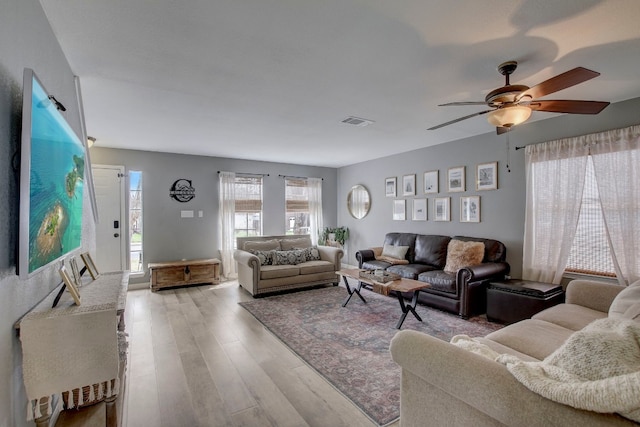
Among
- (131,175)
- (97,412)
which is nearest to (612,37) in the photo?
(97,412)

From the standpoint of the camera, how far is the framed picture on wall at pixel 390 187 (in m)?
5.96

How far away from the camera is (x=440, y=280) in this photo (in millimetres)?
3928

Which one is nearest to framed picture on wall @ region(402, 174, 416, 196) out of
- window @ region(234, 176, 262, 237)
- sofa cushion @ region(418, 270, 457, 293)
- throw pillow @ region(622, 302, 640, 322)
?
sofa cushion @ region(418, 270, 457, 293)

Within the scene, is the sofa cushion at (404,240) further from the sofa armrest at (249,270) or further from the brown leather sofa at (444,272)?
the sofa armrest at (249,270)

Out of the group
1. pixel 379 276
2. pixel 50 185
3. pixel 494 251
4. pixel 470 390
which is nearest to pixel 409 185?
pixel 494 251

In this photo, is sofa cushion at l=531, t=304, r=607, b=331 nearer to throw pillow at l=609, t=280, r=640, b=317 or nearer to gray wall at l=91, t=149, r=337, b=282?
throw pillow at l=609, t=280, r=640, b=317

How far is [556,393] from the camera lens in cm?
99

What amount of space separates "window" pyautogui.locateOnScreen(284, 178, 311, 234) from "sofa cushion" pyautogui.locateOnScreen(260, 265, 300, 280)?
81.6 inches

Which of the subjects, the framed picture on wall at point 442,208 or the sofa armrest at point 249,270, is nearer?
the sofa armrest at point 249,270

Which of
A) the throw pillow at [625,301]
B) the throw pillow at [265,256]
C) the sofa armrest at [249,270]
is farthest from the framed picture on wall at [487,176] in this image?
the sofa armrest at [249,270]

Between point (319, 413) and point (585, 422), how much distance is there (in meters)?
1.48

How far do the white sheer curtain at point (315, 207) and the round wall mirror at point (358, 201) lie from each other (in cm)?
71

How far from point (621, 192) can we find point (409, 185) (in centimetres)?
289

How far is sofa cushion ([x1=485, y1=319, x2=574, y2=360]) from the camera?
1.87 meters
